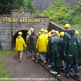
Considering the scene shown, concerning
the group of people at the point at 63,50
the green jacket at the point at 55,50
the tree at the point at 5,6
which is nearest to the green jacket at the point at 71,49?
the group of people at the point at 63,50

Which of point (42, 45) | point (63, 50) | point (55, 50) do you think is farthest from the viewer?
point (42, 45)

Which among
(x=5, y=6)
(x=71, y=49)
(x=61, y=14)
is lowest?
(x=61, y=14)

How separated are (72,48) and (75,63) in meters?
0.68

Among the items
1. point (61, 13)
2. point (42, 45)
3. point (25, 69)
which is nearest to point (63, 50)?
point (25, 69)

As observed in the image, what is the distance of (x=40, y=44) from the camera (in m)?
21.0

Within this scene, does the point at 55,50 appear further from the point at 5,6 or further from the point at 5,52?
the point at 5,6

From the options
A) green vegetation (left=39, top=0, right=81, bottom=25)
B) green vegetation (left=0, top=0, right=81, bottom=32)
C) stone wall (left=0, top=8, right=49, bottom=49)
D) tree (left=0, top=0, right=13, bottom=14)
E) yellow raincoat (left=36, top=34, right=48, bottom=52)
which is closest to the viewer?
yellow raincoat (left=36, top=34, right=48, bottom=52)

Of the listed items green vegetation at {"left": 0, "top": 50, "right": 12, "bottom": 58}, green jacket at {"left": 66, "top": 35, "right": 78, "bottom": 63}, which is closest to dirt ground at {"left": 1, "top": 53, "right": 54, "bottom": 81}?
green jacket at {"left": 66, "top": 35, "right": 78, "bottom": 63}

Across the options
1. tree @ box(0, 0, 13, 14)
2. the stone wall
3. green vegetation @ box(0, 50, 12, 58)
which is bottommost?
green vegetation @ box(0, 50, 12, 58)

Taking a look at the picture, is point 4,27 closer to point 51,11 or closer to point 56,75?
point 56,75

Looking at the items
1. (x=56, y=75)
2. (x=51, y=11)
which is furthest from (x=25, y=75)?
(x=51, y=11)

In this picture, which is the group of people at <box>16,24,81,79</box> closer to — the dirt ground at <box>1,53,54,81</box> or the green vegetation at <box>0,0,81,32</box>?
the dirt ground at <box>1,53,54,81</box>

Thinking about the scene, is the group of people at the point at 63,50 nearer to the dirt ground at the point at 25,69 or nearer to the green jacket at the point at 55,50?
the green jacket at the point at 55,50

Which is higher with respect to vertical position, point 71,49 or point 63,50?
point 71,49
